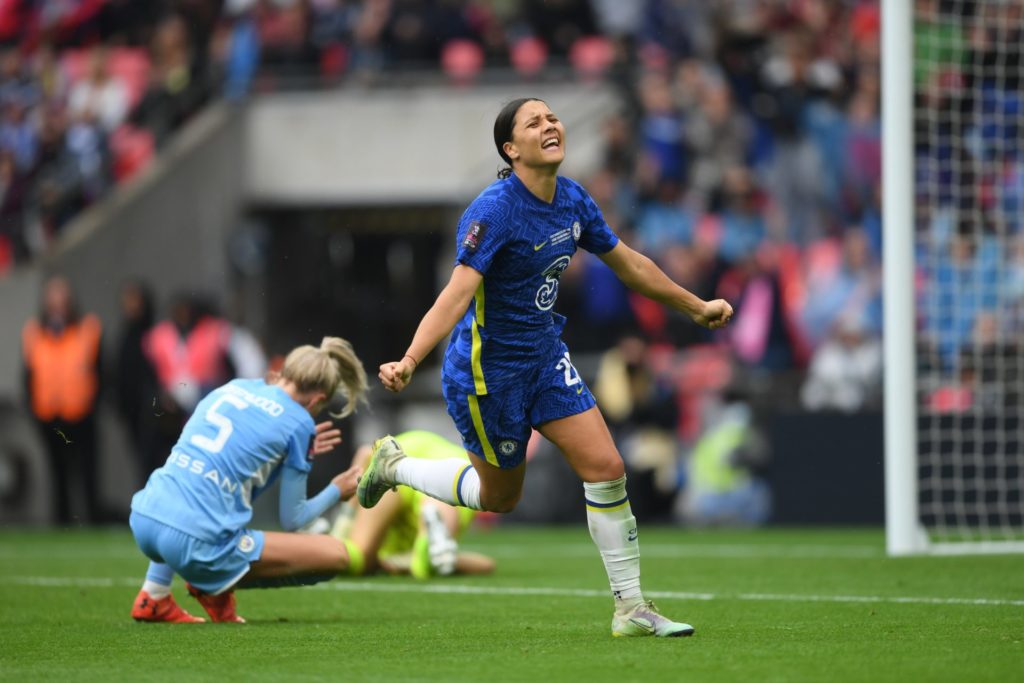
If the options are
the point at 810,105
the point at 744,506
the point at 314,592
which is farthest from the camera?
the point at 810,105

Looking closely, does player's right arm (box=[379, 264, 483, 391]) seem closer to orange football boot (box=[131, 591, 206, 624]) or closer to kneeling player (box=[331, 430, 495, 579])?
orange football boot (box=[131, 591, 206, 624])

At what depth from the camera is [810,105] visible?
56.4ft

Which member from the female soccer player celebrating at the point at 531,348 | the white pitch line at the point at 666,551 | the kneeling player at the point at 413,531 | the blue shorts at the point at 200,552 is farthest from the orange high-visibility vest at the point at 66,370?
the female soccer player celebrating at the point at 531,348

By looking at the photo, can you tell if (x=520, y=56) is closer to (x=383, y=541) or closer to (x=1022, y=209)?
(x=1022, y=209)

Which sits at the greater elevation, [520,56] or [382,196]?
[520,56]

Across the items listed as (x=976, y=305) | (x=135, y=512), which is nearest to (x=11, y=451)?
(x=976, y=305)

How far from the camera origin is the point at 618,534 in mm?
6934

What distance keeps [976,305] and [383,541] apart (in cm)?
579

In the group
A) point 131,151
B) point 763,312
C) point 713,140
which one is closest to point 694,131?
point 713,140

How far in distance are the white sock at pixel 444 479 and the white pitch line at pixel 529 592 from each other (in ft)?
6.00

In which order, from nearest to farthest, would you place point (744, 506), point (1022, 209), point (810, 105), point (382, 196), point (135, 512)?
point (135, 512), point (1022, 209), point (744, 506), point (810, 105), point (382, 196)

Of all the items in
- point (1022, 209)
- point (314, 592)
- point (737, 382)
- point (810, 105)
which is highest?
point (810, 105)

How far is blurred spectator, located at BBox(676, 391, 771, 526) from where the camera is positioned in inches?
605

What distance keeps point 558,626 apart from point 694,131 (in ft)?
35.0
